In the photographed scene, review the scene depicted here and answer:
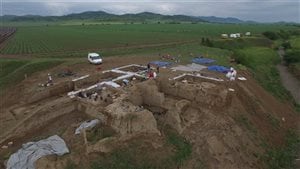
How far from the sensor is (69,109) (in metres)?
20.2

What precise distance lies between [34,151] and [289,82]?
3200 cm

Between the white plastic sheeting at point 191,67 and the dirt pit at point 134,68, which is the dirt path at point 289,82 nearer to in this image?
the white plastic sheeting at point 191,67

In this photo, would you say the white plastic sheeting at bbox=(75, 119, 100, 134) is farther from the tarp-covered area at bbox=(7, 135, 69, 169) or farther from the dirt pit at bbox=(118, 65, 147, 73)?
the dirt pit at bbox=(118, 65, 147, 73)

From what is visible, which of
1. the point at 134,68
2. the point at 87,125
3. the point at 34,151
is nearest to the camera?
the point at 34,151

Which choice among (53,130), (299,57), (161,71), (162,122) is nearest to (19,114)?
(53,130)

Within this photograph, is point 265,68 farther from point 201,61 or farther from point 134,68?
point 134,68

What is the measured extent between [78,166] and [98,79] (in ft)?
41.2

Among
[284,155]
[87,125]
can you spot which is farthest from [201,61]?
[87,125]

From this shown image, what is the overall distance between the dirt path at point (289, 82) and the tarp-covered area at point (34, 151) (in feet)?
79.4

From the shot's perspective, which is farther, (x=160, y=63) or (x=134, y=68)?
(x=160, y=63)

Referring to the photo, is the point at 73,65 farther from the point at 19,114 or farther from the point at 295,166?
the point at 295,166

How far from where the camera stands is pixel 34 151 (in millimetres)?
15391

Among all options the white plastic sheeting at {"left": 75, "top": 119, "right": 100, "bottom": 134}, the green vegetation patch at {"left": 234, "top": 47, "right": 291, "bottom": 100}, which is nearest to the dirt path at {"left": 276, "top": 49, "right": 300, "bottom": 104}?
the green vegetation patch at {"left": 234, "top": 47, "right": 291, "bottom": 100}

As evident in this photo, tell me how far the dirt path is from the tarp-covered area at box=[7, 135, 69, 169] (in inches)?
953
